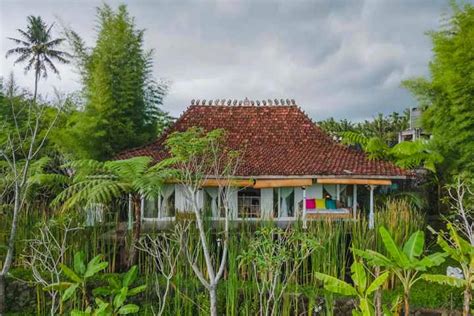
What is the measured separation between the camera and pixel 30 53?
2473 centimetres

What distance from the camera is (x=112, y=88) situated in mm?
11750

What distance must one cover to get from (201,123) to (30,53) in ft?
55.0

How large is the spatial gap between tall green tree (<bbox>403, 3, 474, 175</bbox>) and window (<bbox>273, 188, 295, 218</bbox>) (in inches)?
149

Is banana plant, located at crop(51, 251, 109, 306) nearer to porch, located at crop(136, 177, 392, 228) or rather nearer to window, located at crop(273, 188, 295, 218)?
porch, located at crop(136, 177, 392, 228)

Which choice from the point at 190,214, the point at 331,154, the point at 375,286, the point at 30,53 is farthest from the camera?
the point at 30,53

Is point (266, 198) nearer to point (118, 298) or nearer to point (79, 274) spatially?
A: point (79, 274)

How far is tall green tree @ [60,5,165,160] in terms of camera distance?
11.5m

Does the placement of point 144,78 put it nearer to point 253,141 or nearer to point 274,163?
point 253,141

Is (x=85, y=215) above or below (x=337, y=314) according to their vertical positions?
above

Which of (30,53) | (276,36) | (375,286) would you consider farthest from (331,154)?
(30,53)

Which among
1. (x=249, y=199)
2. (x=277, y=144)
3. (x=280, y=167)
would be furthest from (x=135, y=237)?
(x=277, y=144)

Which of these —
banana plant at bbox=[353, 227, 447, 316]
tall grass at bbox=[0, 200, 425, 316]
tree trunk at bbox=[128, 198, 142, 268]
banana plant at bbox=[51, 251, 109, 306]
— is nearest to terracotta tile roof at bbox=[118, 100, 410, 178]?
tall grass at bbox=[0, 200, 425, 316]

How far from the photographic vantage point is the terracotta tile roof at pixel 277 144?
10.4m

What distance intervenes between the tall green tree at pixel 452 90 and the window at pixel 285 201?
379cm
